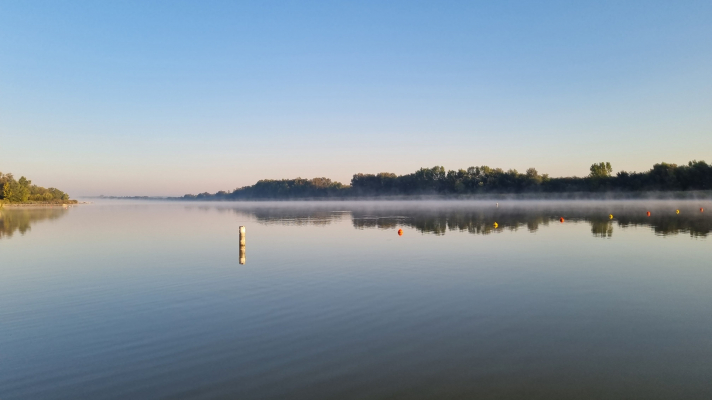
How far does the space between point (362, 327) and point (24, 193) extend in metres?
178

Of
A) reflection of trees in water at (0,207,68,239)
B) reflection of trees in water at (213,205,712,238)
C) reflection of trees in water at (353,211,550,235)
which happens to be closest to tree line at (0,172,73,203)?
reflection of trees in water at (0,207,68,239)

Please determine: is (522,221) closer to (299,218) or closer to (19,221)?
(299,218)

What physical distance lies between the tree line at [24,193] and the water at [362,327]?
155 m

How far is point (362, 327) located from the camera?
1018cm

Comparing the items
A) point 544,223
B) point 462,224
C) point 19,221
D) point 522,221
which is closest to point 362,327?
point 462,224

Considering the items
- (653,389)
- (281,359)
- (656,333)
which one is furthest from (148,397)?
(656,333)

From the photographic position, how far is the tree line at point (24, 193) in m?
141

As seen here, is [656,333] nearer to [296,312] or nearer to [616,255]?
[296,312]

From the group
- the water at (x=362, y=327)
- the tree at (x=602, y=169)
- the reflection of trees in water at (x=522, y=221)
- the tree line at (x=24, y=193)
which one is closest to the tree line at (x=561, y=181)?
the tree at (x=602, y=169)

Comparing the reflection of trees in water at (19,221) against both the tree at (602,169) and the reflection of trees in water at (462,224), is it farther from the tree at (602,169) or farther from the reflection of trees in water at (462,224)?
the tree at (602,169)

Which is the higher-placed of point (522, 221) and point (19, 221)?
point (19, 221)

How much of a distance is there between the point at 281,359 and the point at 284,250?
16.2 m

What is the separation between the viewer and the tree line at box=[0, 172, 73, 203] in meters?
141

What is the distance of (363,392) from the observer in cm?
688
